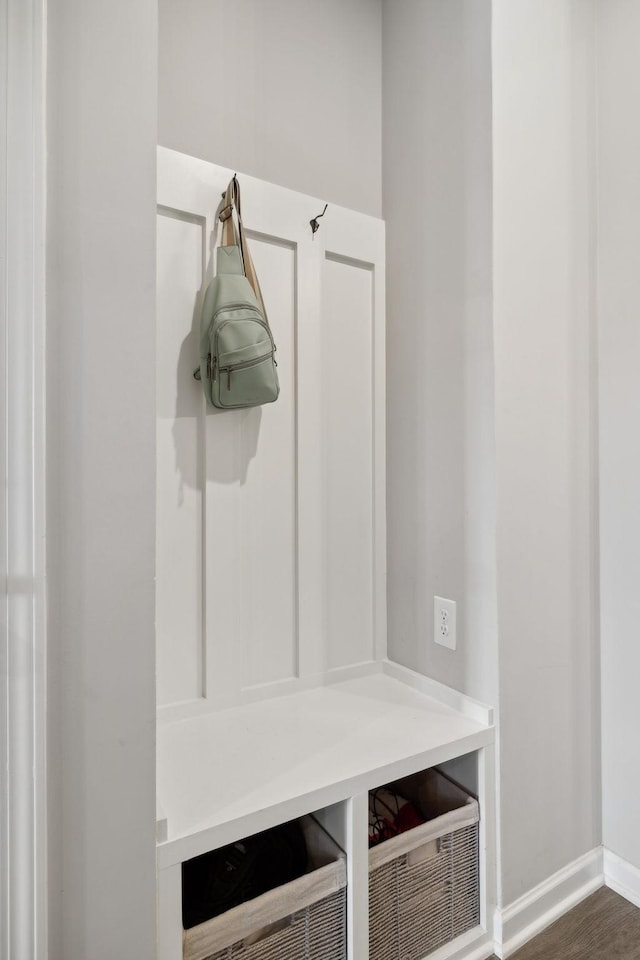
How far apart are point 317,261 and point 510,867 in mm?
1620

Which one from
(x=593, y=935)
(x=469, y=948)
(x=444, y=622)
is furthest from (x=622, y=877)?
(x=444, y=622)

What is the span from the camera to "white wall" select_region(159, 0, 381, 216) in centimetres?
137

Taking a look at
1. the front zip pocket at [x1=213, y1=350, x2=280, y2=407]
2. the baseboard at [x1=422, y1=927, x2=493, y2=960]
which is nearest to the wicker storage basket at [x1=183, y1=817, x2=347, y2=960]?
the baseboard at [x1=422, y1=927, x2=493, y2=960]

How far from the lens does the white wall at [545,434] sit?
51.9 inches

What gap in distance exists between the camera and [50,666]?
2.61 feet

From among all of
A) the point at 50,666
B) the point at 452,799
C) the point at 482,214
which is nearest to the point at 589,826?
the point at 452,799

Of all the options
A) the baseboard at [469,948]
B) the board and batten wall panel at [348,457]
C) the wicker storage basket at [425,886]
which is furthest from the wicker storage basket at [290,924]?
the board and batten wall panel at [348,457]

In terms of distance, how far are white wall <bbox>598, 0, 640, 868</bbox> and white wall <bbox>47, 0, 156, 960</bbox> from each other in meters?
1.24

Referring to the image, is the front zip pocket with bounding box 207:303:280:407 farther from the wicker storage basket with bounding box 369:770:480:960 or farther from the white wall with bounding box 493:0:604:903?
the wicker storage basket with bounding box 369:770:480:960

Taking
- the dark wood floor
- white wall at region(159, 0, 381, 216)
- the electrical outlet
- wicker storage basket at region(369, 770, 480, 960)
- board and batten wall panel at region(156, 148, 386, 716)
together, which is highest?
white wall at region(159, 0, 381, 216)

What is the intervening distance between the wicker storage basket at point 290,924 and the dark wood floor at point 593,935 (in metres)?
0.52

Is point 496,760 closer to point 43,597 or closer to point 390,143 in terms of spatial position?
point 43,597

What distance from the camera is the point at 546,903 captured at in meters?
1.36

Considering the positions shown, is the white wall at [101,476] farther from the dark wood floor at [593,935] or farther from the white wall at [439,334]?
the dark wood floor at [593,935]
